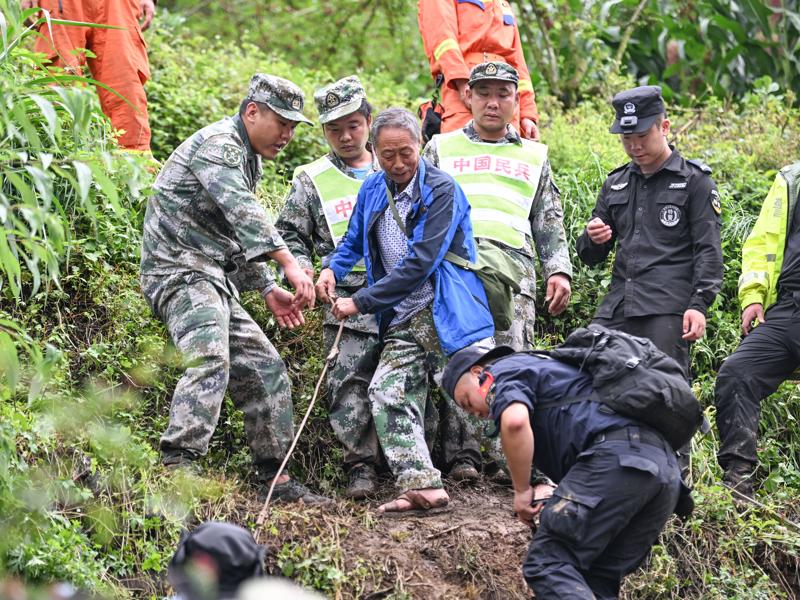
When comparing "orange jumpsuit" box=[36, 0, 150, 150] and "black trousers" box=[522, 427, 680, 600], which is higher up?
"orange jumpsuit" box=[36, 0, 150, 150]

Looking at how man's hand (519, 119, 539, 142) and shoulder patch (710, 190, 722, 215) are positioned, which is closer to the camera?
shoulder patch (710, 190, 722, 215)

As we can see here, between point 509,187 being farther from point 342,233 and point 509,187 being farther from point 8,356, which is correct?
point 8,356

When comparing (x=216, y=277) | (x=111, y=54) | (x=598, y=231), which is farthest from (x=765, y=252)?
(x=111, y=54)

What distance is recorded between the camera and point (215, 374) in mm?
5605

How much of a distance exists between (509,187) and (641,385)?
7.31 ft

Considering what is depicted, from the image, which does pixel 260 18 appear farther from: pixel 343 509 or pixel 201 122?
pixel 343 509

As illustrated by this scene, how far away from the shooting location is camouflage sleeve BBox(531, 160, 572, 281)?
22.0 feet

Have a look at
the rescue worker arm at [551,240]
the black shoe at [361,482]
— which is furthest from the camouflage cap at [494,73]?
the black shoe at [361,482]

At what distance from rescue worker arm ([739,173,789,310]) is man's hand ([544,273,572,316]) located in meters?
1.05

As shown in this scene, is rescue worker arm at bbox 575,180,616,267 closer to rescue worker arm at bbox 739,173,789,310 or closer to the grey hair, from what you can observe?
rescue worker arm at bbox 739,173,789,310

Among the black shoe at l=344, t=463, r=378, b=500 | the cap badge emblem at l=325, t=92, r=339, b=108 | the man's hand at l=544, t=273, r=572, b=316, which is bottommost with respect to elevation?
the black shoe at l=344, t=463, r=378, b=500

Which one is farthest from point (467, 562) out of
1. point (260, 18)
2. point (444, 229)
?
point (260, 18)

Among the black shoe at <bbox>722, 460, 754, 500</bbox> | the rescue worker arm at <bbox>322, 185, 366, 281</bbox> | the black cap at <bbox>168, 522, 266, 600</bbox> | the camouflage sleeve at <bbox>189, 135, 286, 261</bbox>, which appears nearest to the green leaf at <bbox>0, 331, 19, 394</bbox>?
the black cap at <bbox>168, 522, 266, 600</bbox>

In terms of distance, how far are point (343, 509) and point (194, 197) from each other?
1.74m
